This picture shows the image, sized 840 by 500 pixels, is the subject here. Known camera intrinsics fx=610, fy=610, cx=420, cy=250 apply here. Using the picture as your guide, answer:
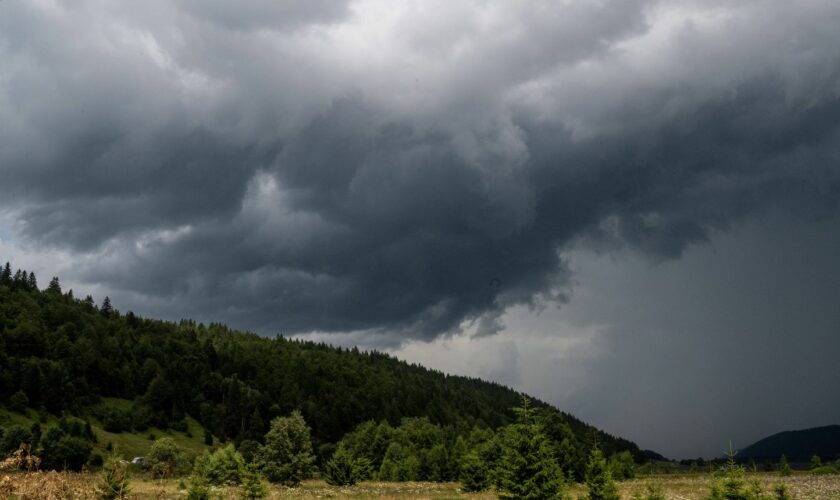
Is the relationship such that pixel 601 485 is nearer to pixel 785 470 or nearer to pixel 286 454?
pixel 286 454

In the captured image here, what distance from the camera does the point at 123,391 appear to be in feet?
567

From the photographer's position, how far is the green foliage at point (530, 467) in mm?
36719

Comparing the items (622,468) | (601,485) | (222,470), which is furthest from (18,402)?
(601,485)

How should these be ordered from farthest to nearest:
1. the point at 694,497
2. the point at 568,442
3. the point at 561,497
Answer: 1. the point at 568,442
2. the point at 694,497
3. the point at 561,497

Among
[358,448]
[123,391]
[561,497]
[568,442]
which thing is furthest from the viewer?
[123,391]

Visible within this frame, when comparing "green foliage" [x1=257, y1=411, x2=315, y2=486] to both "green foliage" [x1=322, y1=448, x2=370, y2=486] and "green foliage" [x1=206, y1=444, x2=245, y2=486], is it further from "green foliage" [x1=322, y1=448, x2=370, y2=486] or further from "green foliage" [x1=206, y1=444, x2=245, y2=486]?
"green foliage" [x1=206, y1=444, x2=245, y2=486]

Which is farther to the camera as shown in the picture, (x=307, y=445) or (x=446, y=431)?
(x=446, y=431)

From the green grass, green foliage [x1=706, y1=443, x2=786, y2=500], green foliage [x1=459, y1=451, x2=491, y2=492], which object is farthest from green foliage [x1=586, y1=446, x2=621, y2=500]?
the green grass

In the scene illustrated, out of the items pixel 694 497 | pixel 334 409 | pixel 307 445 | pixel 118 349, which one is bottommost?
pixel 694 497

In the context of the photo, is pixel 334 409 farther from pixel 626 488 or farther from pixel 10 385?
pixel 626 488

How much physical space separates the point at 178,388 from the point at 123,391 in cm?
1451

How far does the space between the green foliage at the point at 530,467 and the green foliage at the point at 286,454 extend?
4322 cm

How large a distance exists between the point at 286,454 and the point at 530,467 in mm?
45575

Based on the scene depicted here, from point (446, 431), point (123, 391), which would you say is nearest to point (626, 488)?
point (446, 431)
